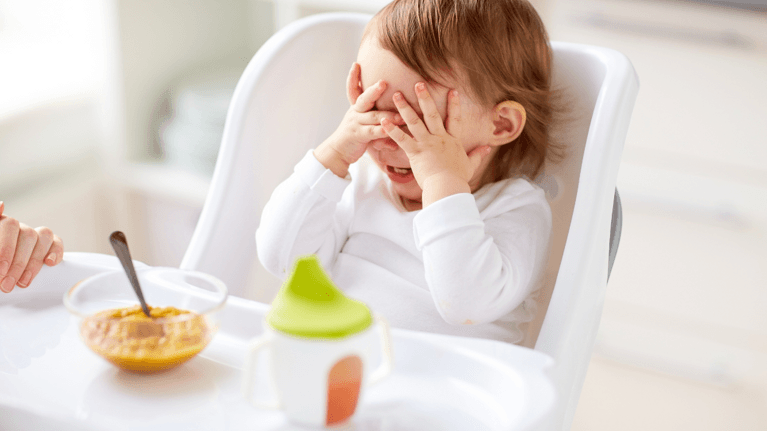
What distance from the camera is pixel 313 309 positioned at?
42 cm

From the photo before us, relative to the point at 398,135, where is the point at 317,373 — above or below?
below

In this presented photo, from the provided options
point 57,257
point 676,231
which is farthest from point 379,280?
point 676,231

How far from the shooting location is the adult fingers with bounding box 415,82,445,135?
71 cm

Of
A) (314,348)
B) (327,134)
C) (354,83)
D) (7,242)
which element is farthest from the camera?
(327,134)

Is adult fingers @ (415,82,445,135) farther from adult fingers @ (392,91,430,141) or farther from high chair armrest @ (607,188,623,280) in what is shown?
high chair armrest @ (607,188,623,280)

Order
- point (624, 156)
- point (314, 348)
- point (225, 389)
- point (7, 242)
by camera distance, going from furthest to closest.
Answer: point (624, 156) < point (7, 242) < point (225, 389) < point (314, 348)

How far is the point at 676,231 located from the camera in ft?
4.52

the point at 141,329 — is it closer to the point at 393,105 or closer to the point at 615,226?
the point at 393,105

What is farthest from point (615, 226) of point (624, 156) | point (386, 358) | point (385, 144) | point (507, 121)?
point (624, 156)

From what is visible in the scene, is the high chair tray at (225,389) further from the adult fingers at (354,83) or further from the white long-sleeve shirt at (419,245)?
the adult fingers at (354,83)

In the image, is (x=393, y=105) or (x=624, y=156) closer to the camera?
(x=393, y=105)

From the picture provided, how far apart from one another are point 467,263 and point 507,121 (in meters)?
0.19

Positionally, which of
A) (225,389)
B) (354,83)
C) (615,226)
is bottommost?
(225,389)

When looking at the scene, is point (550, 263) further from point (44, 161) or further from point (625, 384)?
point (44, 161)
